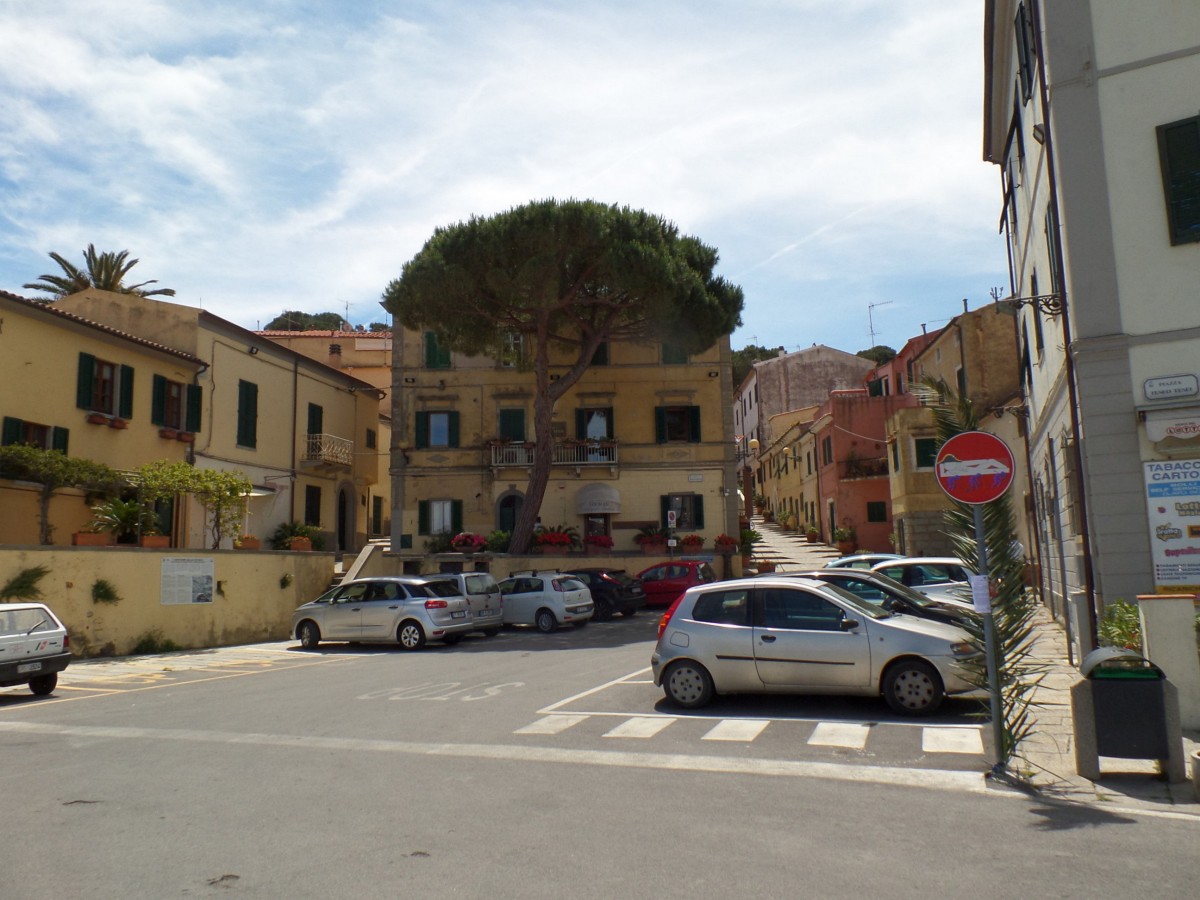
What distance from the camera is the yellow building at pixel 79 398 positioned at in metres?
23.2

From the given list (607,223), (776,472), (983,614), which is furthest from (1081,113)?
(776,472)

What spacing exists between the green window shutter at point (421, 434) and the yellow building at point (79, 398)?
952 cm

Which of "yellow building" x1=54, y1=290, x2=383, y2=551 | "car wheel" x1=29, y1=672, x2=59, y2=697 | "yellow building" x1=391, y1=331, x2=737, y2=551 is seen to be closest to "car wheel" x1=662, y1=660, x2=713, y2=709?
"car wheel" x1=29, y1=672, x2=59, y2=697

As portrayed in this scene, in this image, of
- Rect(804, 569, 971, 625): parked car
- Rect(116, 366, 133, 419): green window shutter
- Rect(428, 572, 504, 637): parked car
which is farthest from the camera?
Rect(116, 366, 133, 419): green window shutter

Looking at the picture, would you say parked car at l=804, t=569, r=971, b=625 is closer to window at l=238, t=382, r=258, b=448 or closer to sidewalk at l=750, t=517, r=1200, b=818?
sidewalk at l=750, t=517, r=1200, b=818

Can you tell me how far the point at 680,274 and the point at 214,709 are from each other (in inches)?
925

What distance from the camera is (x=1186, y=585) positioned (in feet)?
37.1

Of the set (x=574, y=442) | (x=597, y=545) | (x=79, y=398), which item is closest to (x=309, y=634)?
Result: (x=79, y=398)

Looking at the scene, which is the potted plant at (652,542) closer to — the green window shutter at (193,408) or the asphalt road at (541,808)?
the green window shutter at (193,408)

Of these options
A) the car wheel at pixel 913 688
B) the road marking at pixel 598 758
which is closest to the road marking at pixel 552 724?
the road marking at pixel 598 758

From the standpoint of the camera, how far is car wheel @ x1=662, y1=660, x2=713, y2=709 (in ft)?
36.0

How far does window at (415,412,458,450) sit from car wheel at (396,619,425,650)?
58.7ft

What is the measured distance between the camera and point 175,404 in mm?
29109

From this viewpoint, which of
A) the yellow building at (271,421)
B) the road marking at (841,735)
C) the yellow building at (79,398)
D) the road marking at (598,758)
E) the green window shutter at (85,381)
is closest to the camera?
the road marking at (598,758)
